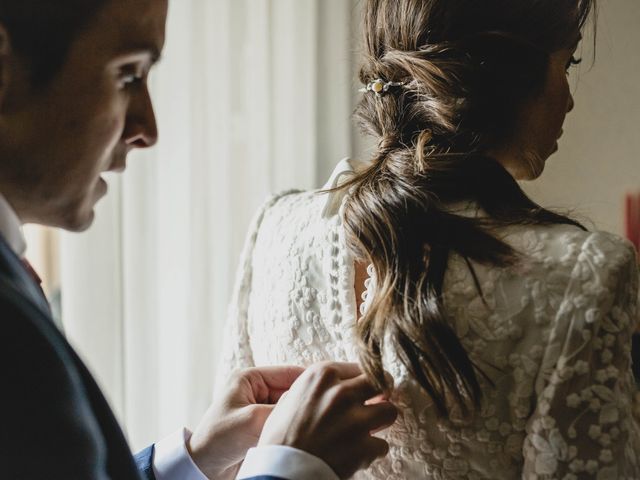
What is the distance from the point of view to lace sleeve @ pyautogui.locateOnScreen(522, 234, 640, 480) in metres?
0.77

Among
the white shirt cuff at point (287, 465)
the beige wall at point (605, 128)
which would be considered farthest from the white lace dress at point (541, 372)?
the beige wall at point (605, 128)

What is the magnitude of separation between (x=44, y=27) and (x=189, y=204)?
995 millimetres

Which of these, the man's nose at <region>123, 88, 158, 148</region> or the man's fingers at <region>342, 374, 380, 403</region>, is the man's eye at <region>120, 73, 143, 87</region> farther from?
the man's fingers at <region>342, 374, 380, 403</region>

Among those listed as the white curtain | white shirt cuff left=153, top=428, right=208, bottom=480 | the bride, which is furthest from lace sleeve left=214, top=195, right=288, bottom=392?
the white curtain

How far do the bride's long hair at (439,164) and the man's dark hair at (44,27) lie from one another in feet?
1.25

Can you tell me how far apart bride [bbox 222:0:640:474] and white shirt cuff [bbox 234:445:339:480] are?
0.38 ft

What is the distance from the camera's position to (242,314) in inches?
44.3

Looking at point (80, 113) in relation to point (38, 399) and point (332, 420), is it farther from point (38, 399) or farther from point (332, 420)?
point (332, 420)

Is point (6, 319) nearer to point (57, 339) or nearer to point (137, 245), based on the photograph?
point (57, 339)

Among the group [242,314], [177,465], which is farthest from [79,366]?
[242,314]

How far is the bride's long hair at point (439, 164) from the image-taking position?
828 millimetres

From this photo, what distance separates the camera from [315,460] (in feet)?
2.52

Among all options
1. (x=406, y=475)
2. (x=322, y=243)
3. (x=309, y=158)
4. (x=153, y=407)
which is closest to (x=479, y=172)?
(x=322, y=243)

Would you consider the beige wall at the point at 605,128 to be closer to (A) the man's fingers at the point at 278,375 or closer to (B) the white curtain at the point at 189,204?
(B) the white curtain at the point at 189,204
